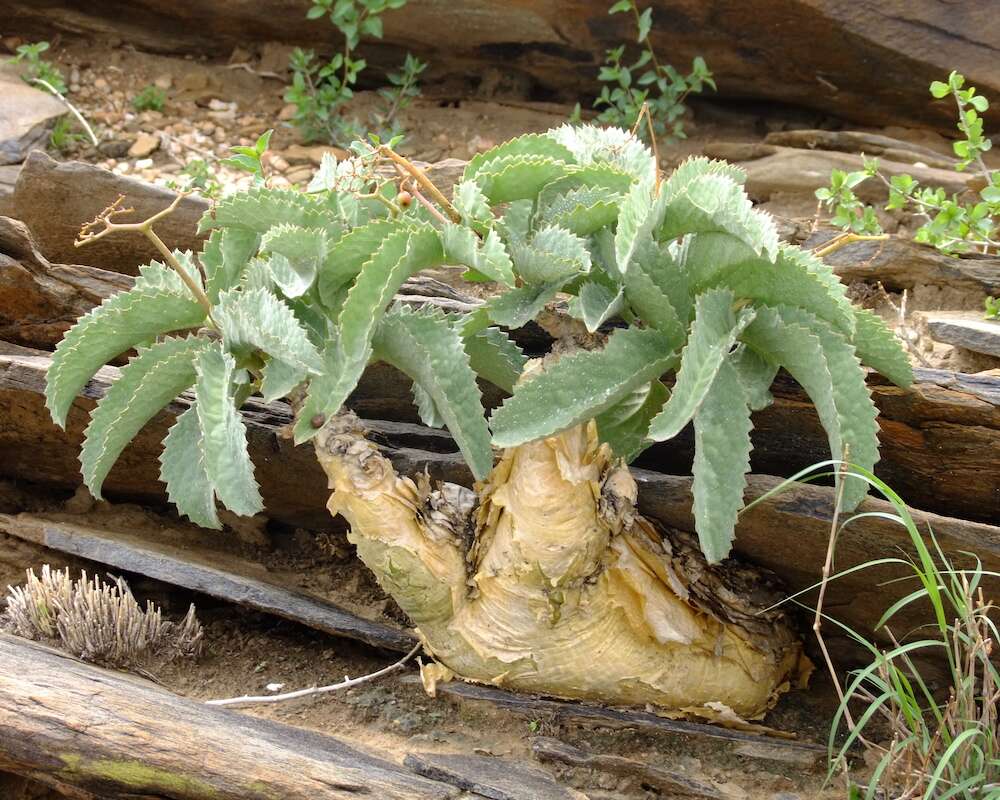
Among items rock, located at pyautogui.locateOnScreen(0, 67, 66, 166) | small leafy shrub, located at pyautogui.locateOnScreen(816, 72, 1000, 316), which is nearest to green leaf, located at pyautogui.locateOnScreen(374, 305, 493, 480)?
small leafy shrub, located at pyautogui.locateOnScreen(816, 72, 1000, 316)

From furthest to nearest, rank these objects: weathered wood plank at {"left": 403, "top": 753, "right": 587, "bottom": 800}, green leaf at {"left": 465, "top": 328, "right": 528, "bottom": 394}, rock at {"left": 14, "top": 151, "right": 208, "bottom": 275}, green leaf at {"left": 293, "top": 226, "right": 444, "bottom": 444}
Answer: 1. rock at {"left": 14, "top": 151, "right": 208, "bottom": 275}
2. green leaf at {"left": 465, "top": 328, "right": 528, "bottom": 394}
3. weathered wood plank at {"left": 403, "top": 753, "right": 587, "bottom": 800}
4. green leaf at {"left": 293, "top": 226, "right": 444, "bottom": 444}

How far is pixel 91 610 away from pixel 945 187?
342cm

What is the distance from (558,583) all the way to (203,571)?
94cm

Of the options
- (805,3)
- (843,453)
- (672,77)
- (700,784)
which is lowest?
(700,784)

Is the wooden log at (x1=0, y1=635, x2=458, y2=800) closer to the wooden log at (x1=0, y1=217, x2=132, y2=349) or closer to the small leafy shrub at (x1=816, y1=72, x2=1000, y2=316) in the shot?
the wooden log at (x1=0, y1=217, x2=132, y2=349)

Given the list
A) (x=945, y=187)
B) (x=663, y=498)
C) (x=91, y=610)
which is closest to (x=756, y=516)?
(x=663, y=498)

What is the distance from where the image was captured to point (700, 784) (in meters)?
2.08

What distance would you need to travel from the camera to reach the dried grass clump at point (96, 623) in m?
2.38

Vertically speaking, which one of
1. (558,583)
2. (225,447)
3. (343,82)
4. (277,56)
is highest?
(277,56)

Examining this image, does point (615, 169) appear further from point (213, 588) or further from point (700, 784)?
point (213, 588)

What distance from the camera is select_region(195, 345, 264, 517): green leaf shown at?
1.87 m

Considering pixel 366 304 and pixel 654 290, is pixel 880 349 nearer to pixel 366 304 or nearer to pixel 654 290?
pixel 654 290

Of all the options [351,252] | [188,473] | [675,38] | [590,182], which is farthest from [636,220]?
[675,38]

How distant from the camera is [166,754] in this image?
2023 millimetres
